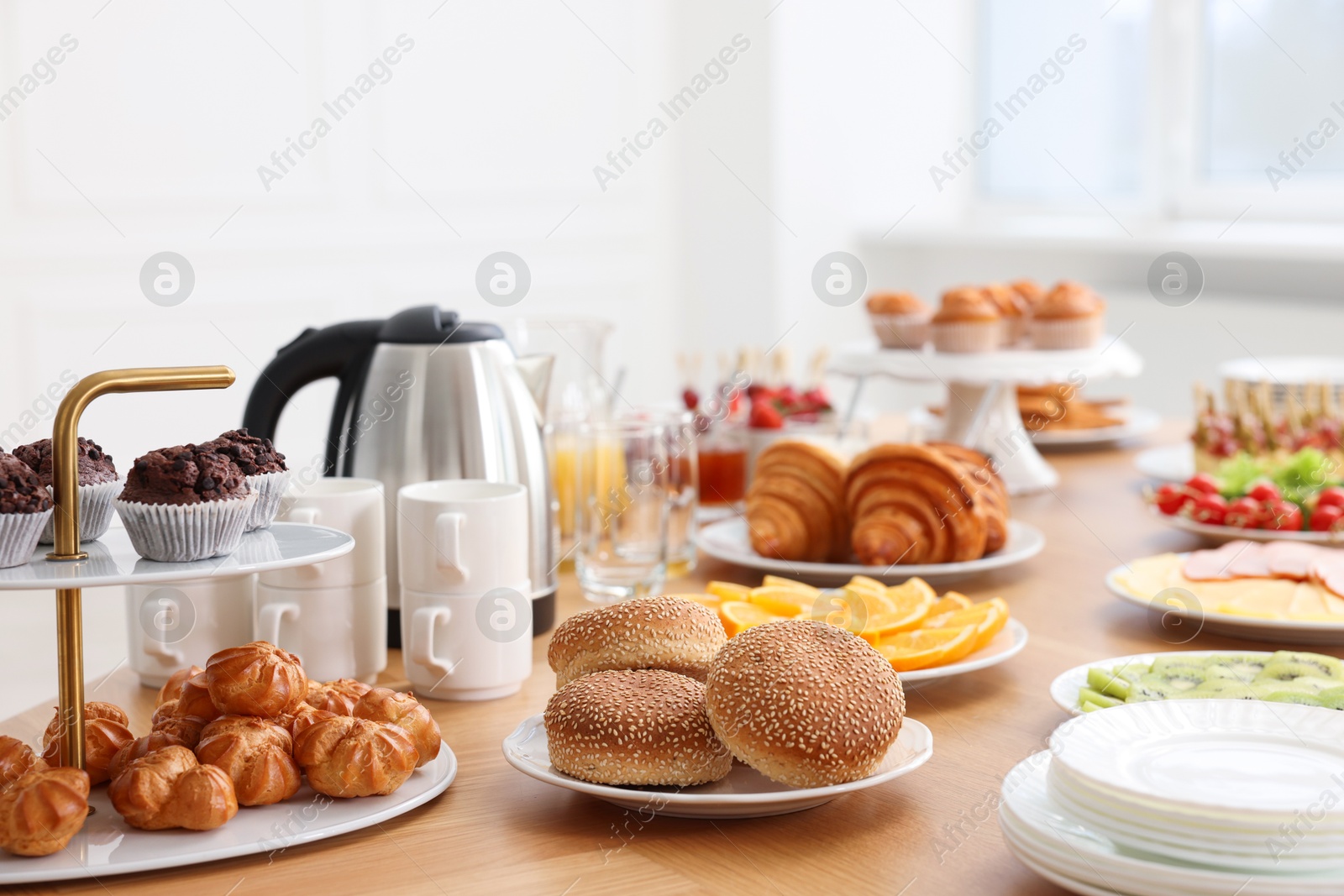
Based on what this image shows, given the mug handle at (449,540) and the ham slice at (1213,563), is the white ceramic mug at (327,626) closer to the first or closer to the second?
the mug handle at (449,540)

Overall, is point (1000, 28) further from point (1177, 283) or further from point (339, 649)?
point (339, 649)

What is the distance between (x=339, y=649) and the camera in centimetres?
114

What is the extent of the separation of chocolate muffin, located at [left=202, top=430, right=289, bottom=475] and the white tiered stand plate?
0.04m

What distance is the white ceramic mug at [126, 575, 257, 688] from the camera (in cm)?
116

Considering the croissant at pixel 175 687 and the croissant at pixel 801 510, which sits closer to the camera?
the croissant at pixel 175 687

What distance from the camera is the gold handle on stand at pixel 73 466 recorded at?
2.50 feet

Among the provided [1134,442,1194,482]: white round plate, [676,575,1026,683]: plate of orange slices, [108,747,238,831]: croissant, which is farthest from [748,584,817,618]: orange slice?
[1134,442,1194,482]: white round plate

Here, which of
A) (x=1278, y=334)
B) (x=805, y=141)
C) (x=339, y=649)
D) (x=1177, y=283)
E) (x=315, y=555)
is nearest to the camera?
(x=315, y=555)

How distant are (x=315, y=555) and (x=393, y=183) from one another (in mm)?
3671

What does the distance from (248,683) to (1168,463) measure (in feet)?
5.46

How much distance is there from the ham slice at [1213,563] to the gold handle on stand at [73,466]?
103 centimetres

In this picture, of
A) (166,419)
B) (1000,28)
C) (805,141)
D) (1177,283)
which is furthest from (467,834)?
(1000,28)

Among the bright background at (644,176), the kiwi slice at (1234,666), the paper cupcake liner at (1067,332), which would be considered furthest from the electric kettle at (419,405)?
the bright background at (644,176)

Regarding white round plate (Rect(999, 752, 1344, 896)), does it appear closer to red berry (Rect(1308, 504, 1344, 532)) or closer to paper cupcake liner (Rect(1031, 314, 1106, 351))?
red berry (Rect(1308, 504, 1344, 532))
